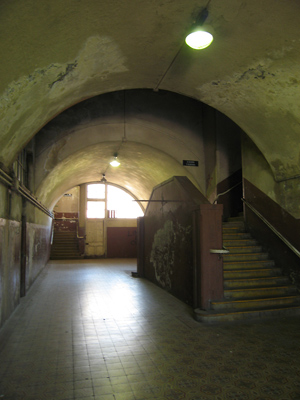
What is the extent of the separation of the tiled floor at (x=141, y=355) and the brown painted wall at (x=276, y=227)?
5.36 ft

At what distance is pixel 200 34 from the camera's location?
170 inches

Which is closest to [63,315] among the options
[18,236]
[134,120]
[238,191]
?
[18,236]

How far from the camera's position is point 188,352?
4105 mm

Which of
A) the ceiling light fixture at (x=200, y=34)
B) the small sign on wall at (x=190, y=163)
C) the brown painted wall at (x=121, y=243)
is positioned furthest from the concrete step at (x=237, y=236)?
the brown painted wall at (x=121, y=243)

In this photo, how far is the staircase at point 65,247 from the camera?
20052 millimetres

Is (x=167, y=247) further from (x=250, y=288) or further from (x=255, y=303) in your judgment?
(x=255, y=303)

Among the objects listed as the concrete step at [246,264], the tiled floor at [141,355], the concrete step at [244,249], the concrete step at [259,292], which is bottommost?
the tiled floor at [141,355]

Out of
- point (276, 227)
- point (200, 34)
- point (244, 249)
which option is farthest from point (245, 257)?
point (200, 34)

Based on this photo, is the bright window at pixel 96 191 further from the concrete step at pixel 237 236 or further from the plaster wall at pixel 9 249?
the concrete step at pixel 237 236

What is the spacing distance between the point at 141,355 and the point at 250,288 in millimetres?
3175

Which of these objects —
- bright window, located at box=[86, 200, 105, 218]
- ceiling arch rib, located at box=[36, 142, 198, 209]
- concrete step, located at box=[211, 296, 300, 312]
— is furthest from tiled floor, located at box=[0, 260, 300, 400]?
bright window, located at box=[86, 200, 105, 218]

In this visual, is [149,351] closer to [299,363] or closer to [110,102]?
[299,363]

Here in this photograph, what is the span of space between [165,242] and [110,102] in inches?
171

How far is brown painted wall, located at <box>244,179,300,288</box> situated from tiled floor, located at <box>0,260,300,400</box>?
1634 mm
